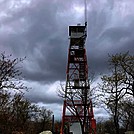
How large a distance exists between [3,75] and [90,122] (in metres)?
19.2

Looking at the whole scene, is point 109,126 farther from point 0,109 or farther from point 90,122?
point 0,109

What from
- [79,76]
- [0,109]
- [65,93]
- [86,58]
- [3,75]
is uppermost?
[86,58]

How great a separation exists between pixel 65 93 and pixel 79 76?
5712 millimetres

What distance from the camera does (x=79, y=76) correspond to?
1244 inches

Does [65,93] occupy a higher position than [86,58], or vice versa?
[86,58]

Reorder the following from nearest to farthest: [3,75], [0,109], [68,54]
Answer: [3,75], [0,109], [68,54]

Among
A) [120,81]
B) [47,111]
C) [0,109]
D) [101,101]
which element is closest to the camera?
[0,109]

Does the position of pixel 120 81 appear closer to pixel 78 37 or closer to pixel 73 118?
pixel 73 118

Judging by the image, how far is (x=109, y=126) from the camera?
67562 millimetres

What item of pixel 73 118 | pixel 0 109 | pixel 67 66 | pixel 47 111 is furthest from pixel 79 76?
pixel 47 111

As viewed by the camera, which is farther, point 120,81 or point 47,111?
point 47,111

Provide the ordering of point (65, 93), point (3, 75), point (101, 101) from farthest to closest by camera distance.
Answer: point (65, 93), point (101, 101), point (3, 75)

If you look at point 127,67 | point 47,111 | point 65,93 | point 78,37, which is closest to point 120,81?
point 127,67

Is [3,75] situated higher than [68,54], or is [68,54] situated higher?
[68,54]
